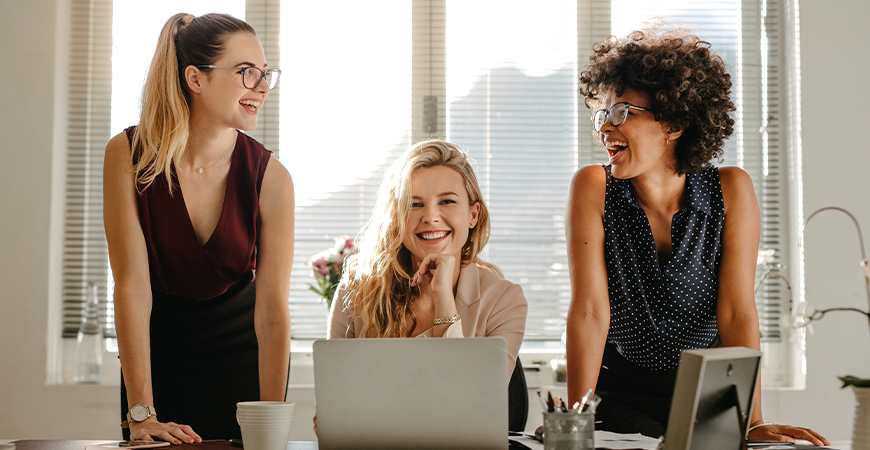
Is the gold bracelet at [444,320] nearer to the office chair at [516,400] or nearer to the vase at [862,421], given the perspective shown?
the office chair at [516,400]

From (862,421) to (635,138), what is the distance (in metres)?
0.81

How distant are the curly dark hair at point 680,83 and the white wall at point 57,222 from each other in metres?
1.85

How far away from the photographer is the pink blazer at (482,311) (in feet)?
5.53

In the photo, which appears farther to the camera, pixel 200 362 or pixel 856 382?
pixel 200 362

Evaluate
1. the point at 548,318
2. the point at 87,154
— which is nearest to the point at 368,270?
the point at 548,318

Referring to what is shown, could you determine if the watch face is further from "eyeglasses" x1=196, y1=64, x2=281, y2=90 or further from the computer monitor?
the computer monitor

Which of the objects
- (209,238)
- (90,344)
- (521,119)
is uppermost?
(521,119)

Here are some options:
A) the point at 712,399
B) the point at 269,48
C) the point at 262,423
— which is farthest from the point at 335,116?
the point at 712,399

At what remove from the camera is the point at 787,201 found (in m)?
3.24

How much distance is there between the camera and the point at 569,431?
919mm

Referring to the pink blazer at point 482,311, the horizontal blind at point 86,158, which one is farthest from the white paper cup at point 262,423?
the horizontal blind at point 86,158

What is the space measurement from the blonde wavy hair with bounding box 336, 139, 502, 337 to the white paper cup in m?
0.63

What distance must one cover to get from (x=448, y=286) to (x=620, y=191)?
522 millimetres

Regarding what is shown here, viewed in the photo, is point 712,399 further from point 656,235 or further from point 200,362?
point 200,362
